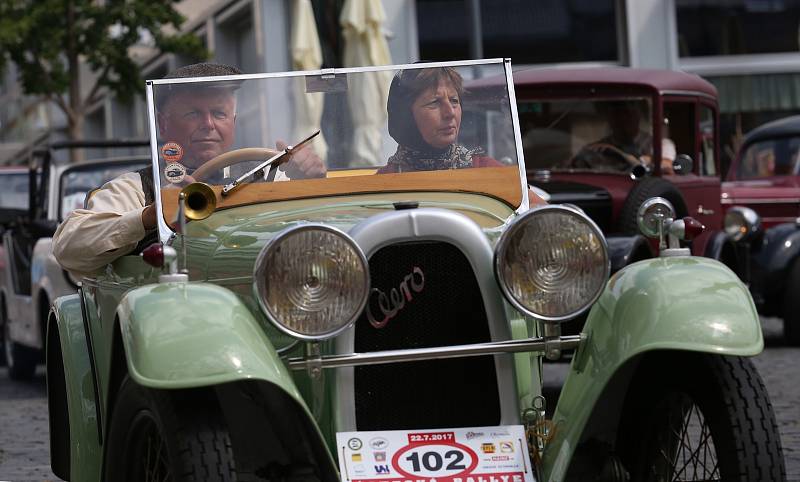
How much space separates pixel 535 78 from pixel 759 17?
11.3 meters

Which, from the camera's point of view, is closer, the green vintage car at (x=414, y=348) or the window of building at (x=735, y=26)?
the green vintage car at (x=414, y=348)

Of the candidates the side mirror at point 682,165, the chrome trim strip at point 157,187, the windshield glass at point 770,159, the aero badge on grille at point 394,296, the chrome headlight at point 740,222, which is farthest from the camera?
the windshield glass at point 770,159

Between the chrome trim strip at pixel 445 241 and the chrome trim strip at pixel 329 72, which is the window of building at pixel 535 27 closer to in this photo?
the chrome trim strip at pixel 329 72

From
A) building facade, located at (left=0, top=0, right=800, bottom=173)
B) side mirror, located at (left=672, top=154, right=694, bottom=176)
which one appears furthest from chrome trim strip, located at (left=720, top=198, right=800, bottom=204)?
building facade, located at (left=0, top=0, right=800, bottom=173)

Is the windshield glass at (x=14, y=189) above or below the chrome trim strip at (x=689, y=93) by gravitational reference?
below

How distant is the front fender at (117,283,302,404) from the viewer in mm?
3629

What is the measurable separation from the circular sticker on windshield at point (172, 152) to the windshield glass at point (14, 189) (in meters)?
10.5

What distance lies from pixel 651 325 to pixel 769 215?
998cm

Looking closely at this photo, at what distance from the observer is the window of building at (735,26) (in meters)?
21.7

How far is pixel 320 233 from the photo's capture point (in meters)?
3.85

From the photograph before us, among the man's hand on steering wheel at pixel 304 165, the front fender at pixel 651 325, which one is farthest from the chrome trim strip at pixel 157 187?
the front fender at pixel 651 325

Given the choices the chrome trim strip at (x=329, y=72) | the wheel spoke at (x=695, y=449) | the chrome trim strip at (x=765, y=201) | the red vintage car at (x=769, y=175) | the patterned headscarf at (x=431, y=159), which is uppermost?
the chrome trim strip at (x=329, y=72)

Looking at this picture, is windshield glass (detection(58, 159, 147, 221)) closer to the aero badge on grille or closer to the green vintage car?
the green vintage car

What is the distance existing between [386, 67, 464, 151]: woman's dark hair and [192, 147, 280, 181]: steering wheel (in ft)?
1.29
